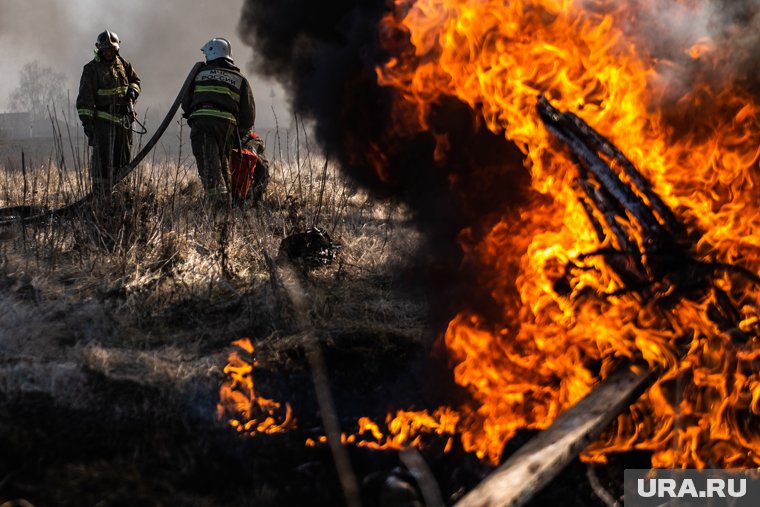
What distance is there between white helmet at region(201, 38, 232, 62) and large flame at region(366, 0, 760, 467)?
3.88 m

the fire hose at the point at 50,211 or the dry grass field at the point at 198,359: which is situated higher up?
the fire hose at the point at 50,211

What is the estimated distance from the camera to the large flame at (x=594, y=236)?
294 cm

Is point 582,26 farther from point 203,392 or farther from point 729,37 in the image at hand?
point 203,392

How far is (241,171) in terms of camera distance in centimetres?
741

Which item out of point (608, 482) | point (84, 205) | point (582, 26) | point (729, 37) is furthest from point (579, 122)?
point (84, 205)

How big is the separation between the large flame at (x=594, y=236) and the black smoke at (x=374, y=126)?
186 mm

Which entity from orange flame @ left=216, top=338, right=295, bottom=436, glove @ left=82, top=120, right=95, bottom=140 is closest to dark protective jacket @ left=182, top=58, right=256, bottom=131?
glove @ left=82, top=120, right=95, bottom=140

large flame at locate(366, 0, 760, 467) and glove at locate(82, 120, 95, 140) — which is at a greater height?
glove at locate(82, 120, 95, 140)

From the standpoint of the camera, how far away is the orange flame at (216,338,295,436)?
3.48m

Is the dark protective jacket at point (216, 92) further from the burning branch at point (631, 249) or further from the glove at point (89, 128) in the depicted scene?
the burning branch at point (631, 249)

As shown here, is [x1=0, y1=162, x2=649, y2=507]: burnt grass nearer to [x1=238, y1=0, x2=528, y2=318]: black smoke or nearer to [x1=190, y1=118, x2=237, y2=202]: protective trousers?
[x1=238, y1=0, x2=528, y2=318]: black smoke

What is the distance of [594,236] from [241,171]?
4977mm

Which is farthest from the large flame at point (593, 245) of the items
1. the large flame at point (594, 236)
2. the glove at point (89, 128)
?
the glove at point (89, 128)

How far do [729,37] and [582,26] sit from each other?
74 cm
